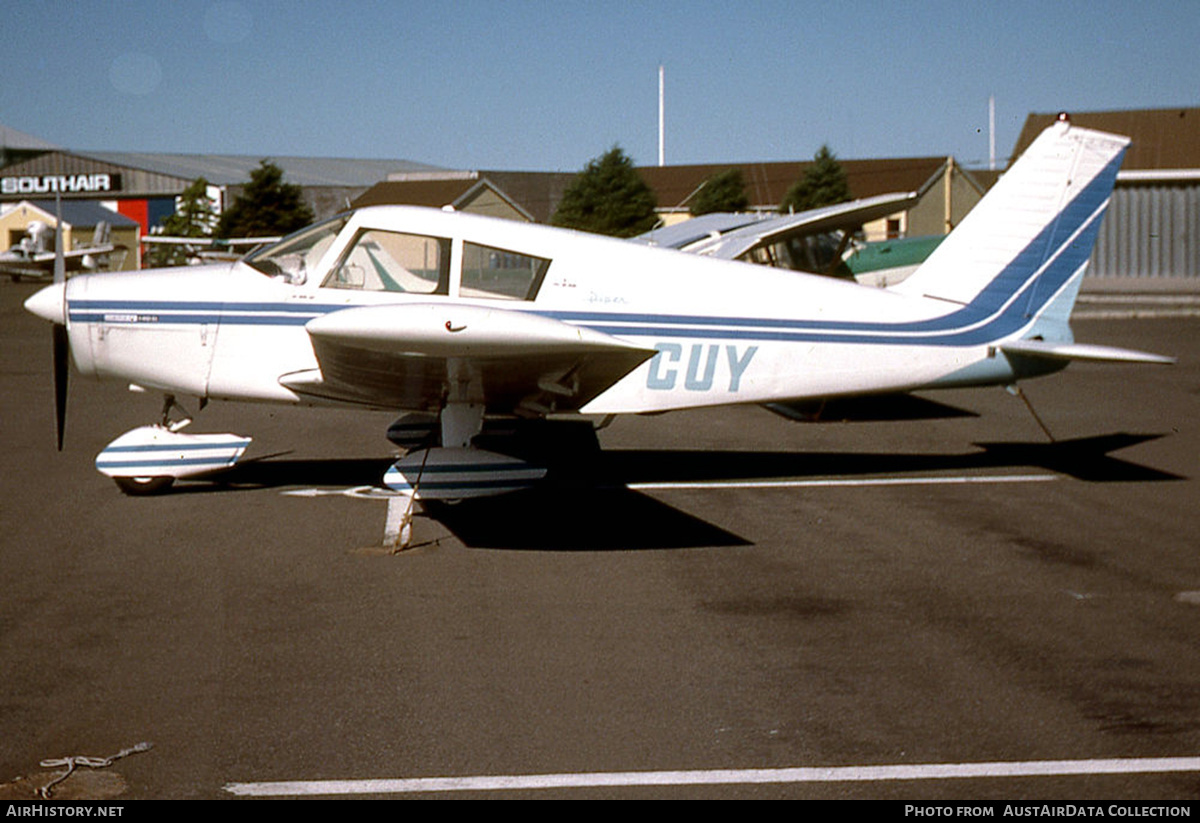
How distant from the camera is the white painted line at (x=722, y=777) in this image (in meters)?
3.85

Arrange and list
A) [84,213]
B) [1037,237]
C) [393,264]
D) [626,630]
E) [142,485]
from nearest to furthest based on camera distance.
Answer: [626,630] → [393,264] → [142,485] → [1037,237] → [84,213]

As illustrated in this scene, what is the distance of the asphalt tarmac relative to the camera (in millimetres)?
4066

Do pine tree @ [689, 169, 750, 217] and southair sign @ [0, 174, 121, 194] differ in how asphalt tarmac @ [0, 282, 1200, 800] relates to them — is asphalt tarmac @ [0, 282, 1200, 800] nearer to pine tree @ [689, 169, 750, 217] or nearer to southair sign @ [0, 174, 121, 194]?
pine tree @ [689, 169, 750, 217]

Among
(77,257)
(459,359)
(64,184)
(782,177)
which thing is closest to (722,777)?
(459,359)

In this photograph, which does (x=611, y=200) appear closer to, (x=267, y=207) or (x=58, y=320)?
(x=267, y=207)

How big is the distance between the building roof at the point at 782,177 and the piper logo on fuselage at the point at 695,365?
48544 millimetres

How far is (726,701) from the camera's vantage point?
15.4 ft

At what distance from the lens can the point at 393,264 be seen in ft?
25.7

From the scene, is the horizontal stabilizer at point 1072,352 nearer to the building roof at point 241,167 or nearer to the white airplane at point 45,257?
the white airplane at point 45,257

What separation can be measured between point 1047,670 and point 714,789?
6.41 ft

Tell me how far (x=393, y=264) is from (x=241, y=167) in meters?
87.4

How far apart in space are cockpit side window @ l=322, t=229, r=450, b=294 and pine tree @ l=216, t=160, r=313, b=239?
43.2 meters

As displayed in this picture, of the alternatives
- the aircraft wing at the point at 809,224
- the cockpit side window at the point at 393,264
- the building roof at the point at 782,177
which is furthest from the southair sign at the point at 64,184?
the cockpit side window at the point at 393,264
